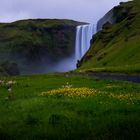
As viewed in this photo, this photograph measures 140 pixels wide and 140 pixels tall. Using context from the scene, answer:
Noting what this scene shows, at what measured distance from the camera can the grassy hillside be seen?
13620 cm

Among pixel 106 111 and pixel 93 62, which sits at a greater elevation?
pixel 106 111

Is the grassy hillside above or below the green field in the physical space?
below

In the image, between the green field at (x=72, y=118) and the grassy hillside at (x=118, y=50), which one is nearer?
the green field at (x=72, y=118)

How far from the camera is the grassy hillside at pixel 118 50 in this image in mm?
136200

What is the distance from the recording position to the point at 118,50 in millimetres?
161125

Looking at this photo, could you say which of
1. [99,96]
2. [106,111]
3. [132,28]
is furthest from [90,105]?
[132,28]

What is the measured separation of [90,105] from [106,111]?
1590mm

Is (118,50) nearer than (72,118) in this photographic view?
No

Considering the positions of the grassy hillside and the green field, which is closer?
the green field

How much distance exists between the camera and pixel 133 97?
26734mm

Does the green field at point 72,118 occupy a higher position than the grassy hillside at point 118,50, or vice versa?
the green field at point 72,118

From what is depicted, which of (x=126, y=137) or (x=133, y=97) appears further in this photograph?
(x=133, y=97)

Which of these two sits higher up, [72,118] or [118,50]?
[72,118]

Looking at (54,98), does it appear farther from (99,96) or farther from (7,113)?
(7,113)
